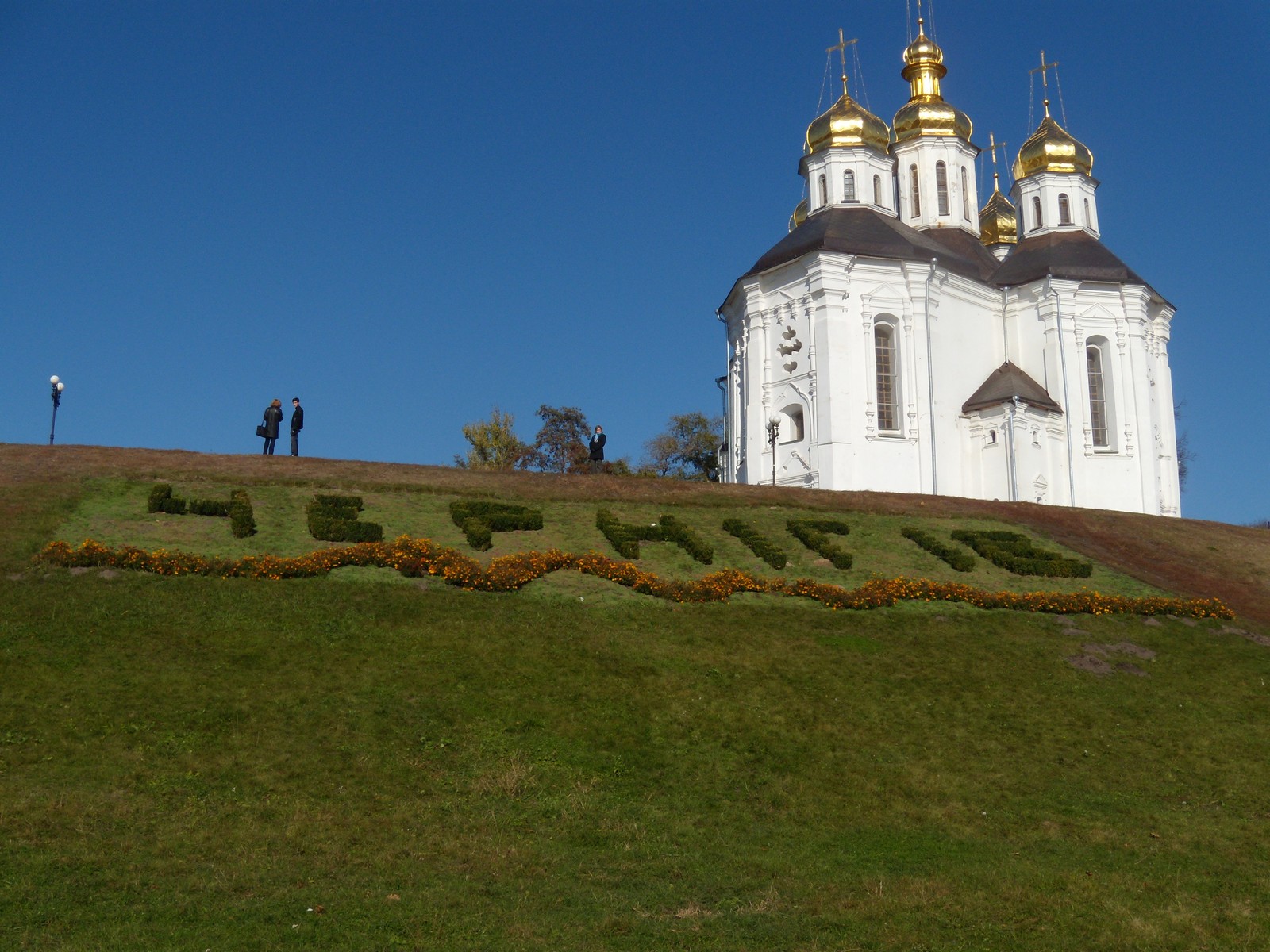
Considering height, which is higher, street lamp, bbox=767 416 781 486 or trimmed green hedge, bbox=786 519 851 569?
street lamp, bbox=767 416 781 486

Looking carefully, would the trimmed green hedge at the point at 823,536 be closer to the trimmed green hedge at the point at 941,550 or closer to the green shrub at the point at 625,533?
the trimmed green hedge at the point at 941,550

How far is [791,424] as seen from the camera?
1458 inches

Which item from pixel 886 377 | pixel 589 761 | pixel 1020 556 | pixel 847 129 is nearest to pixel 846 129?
pixel 847 129

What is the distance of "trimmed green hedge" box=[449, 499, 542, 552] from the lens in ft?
69.2

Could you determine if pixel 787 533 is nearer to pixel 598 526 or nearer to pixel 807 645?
pixel 598 526

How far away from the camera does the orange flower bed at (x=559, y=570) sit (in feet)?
57.6

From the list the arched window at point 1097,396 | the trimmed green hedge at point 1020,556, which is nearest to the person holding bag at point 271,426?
the trimmed green hedge at point 1020,556

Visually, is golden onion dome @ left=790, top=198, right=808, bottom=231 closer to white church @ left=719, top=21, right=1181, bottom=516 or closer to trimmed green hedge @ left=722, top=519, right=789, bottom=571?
white church @ left=719, top=21, right=1181, bottom=516

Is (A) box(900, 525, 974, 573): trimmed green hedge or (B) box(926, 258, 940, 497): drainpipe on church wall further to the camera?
(B) box(926, 258, 940, 497): drainpipe on church wall

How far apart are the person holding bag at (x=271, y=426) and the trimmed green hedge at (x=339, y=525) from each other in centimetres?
635

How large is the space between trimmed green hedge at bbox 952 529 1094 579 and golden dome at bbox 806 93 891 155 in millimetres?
Result: 20053

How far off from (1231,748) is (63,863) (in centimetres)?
1216

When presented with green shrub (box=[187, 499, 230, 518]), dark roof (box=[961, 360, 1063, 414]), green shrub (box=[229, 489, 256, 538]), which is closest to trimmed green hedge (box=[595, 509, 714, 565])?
green shrub (box=[229, 489, 256, 538])

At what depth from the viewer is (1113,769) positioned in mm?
13695
